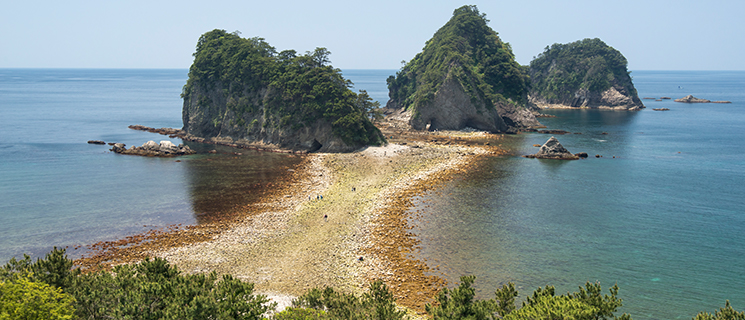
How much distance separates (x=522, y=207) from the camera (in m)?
49.0

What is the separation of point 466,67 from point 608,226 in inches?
2738

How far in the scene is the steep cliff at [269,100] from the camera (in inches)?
3187

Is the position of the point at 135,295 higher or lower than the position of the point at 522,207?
higher

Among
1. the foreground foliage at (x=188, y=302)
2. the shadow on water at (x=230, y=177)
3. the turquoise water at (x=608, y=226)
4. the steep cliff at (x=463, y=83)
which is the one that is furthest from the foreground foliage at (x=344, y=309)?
the steep cliff at (x=463, y=83)

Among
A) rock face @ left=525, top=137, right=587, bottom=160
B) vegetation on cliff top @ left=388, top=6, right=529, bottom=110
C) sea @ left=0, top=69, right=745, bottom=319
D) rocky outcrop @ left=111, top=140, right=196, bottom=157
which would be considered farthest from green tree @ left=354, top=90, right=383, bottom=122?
rocky outcrop @ left=111, top=140, right=196, bottom=157

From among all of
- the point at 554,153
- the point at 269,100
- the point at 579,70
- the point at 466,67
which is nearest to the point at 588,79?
the point at 579,70

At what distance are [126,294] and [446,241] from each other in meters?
25.7

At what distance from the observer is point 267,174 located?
6456cm

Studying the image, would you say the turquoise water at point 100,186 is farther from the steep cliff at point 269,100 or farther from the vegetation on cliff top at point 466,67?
the vegetation on cliff top at point 466,67

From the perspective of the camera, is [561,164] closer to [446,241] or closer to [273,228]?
[446,241]

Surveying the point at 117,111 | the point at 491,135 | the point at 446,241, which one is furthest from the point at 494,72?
the point at 117,111

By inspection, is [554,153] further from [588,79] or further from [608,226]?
[588,79]

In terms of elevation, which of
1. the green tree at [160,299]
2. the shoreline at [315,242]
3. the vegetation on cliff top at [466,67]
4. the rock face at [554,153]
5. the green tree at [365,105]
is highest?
the vegetation on cliff top at [466,67]

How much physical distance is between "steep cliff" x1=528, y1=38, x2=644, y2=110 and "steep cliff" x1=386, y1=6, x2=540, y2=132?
40318 mm
